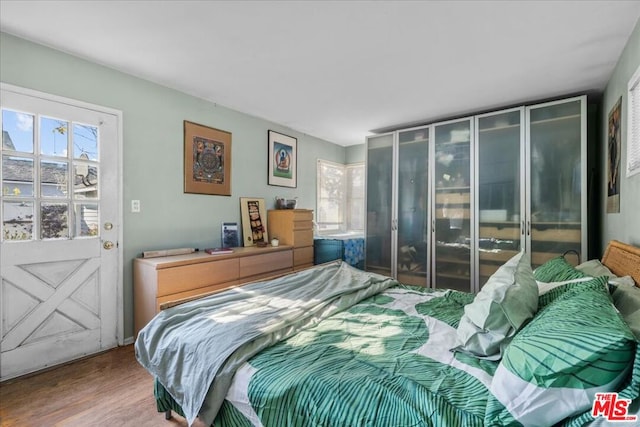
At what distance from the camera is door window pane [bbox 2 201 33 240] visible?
2119 millimetres

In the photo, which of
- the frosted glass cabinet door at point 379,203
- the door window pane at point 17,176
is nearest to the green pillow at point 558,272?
the frosted glass cabinet door at point 379,203

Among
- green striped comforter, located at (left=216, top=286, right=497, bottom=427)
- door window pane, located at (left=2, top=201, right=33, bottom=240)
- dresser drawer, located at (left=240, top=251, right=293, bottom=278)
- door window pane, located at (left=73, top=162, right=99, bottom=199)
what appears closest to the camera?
green striped comforter, located at (left=216, top=286, right=497, bottom=427)

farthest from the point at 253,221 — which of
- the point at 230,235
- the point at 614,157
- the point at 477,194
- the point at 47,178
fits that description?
the point at 614,157

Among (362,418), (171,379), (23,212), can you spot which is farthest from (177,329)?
(23,212)

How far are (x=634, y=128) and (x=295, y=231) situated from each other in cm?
309

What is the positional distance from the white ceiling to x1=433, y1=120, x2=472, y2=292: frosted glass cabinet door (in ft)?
1.78

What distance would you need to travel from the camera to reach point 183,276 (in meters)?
2.59

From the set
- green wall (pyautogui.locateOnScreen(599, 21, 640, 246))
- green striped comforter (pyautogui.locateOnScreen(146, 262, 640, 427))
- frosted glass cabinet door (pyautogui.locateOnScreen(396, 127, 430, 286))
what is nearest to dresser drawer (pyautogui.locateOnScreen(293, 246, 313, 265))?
frosted glass cabinet door (pyautogui.locateOnScreen(396, 127, 430, 286))

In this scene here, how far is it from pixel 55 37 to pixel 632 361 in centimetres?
344

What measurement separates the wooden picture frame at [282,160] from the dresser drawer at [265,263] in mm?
1101

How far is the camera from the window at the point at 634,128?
1.82 metres

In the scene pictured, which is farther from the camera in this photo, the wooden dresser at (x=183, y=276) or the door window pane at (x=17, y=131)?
the wooden dresser at (x=183, y=276)

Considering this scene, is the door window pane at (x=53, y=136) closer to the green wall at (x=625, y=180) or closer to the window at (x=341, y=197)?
the window at (x=341, y=197)

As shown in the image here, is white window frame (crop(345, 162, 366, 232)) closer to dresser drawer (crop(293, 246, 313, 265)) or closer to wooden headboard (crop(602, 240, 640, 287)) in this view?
dresser drawer (crop(293, 246, 313, 265))
